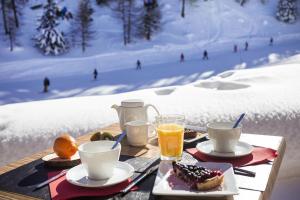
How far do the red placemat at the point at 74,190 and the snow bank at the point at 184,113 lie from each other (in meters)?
1.45

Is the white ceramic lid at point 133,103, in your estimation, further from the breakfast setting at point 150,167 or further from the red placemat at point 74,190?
the red placemat at point 74,190

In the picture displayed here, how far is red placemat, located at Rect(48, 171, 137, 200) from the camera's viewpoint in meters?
1.15

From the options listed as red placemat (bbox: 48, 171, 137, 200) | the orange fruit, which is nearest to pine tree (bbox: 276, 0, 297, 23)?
the orange fruit

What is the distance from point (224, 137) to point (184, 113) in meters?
1.27

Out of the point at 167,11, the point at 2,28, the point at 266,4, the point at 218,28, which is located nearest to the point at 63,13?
the point at 2,28

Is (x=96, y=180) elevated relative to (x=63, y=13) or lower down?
lower down

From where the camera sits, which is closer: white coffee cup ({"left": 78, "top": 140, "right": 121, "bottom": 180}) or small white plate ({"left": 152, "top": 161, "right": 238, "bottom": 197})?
small white plate ({"left": 152, "top": 161, "right": 238, "bottom": 197})

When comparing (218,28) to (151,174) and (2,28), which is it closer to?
(2,28)

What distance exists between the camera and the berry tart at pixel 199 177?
114 centimetres

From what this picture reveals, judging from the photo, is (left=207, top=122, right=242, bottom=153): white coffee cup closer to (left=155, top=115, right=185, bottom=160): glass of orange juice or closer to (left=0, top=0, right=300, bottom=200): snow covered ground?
(left=155, top=115, right=185, bottom=160): glass of orange juice

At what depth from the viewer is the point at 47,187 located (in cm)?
123

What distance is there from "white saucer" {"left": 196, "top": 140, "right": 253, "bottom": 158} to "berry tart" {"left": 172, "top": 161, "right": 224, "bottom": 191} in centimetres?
27

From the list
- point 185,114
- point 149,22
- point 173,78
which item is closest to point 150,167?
point 185,114

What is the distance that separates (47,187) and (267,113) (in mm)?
1833
